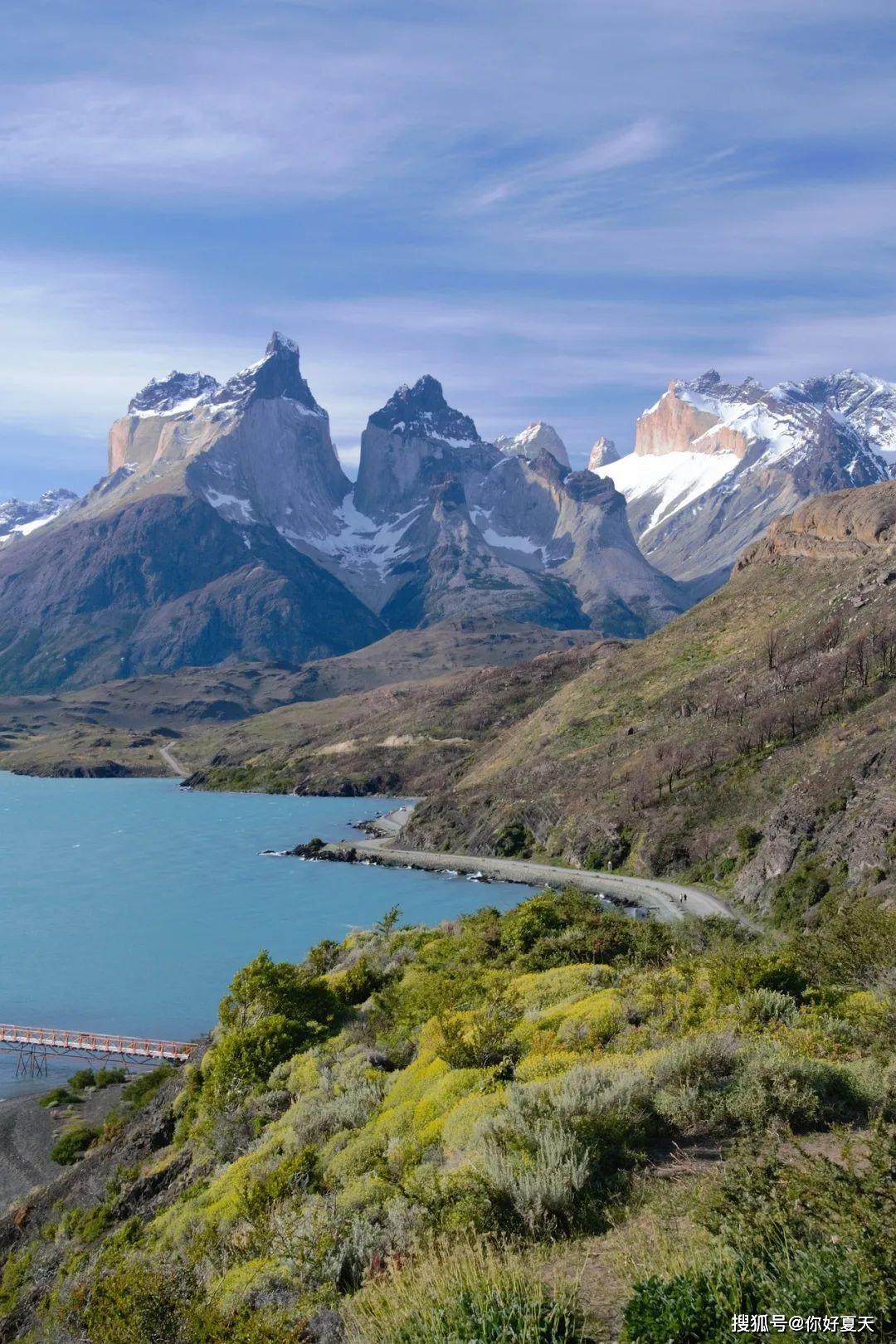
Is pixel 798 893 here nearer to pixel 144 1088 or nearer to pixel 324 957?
pixel 144 1088

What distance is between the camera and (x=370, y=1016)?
24.0 m

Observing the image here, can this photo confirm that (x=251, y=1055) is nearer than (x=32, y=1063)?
Yes

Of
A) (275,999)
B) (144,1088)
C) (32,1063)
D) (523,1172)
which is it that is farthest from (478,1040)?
(32,1063)

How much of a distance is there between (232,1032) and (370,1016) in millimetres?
3509

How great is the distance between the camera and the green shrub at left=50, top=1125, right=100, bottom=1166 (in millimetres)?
37656

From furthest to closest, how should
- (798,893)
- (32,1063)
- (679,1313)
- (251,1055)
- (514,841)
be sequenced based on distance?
(514,841) → (798,893) → (32,1063) → (251,1055) → (679,1313)

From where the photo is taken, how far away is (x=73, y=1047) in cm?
5181

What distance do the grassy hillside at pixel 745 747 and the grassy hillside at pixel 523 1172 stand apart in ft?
159

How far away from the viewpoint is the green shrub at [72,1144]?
1483 inches

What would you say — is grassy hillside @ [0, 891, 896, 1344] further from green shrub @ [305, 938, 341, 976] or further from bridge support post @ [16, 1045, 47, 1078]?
bridge support post @ [16, 1045, 47, 1078]

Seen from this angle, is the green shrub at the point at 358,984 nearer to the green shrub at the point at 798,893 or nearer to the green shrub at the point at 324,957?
the green shrub at the point at 324,957

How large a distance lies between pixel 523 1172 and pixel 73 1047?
157 ft

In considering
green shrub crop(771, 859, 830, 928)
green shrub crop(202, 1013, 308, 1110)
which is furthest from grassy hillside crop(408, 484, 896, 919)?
green shrub crop(202, 1013, 308, 1110)

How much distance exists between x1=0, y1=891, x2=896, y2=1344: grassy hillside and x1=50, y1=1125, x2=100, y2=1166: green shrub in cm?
1459
